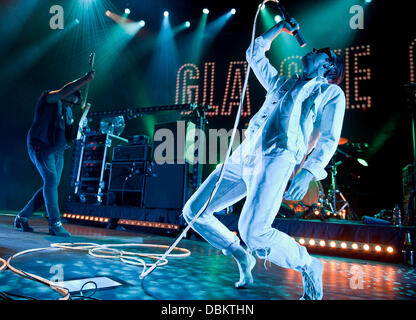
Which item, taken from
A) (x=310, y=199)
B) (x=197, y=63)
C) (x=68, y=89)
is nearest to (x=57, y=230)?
(x=68, y=89)

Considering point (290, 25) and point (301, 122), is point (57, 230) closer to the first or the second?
point (301, 122)

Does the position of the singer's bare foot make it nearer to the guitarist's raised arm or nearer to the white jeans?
the white jeans

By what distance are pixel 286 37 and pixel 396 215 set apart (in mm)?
6006

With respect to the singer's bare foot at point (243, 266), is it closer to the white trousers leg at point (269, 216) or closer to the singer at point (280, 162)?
the singer at point (280, 162)

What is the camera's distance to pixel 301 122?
1838 mm

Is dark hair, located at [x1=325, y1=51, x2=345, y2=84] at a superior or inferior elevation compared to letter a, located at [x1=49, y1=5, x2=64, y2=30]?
inferior

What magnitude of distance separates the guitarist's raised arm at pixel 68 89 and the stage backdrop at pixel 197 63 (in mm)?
4960

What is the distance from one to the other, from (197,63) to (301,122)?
773cm

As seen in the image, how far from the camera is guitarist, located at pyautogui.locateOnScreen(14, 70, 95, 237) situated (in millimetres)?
3703

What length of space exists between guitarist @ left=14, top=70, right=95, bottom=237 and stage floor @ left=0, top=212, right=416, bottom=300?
68 cm

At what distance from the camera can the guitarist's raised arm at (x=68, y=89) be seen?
361cm

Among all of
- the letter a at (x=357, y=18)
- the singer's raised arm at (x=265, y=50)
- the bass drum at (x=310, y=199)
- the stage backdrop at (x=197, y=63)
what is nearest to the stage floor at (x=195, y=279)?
the singer's raised arm at (x=265, y=50)

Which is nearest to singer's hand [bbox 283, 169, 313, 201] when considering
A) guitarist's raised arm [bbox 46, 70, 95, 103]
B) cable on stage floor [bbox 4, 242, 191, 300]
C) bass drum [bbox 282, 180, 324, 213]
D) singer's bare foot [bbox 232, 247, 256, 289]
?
singer's bare foot [bbox 232, 247, 256, 289]
